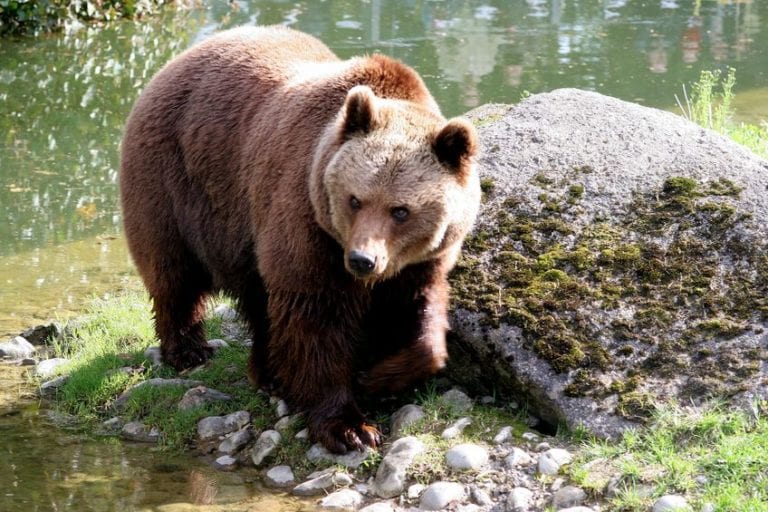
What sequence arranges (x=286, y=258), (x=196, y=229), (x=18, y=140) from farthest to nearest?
(x=18, y=140) < (x=196, y=229) < (x=286, y=258)

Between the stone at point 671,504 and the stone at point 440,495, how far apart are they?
0.94 metres

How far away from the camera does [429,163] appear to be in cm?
522

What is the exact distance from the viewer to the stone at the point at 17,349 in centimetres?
757

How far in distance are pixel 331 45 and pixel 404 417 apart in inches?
480

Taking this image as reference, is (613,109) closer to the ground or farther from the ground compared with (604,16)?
farther from the ground

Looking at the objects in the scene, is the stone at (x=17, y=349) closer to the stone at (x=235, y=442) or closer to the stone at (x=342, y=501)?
the stone at (x=235, y=442)

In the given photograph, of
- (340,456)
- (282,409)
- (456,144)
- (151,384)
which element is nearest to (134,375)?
(151,384)

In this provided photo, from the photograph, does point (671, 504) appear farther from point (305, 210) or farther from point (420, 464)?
point (305, 210)

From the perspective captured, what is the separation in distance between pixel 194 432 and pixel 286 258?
131cm

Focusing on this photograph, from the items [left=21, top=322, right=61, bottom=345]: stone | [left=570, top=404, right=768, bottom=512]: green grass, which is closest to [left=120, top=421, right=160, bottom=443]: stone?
[left=21, top=322, right=61, bottom=345]: stone

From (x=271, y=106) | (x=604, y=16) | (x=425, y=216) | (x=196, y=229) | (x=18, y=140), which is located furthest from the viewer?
(x=604, y=16)

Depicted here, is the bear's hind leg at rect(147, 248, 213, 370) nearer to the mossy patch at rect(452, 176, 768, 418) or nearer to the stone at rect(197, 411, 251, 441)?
the stone at rect(197, 411, 251, 441)

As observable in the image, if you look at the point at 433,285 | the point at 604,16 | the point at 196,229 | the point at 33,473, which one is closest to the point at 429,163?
the point at 433,285

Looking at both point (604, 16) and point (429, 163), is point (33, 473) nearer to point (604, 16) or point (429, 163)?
point (429, 163)
